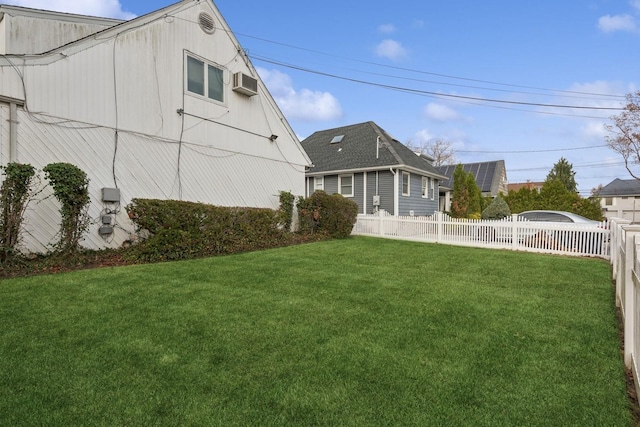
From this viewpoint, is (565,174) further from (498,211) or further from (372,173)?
(372,173)

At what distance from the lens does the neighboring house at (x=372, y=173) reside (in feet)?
55.0

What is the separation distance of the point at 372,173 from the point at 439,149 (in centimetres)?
3030

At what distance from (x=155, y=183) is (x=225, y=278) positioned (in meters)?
4.53

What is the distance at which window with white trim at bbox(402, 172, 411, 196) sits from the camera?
678 inches

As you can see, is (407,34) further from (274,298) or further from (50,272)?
(50,272)

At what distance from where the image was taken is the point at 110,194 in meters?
7.86

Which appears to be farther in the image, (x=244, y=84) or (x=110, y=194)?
(x=244, y=84)

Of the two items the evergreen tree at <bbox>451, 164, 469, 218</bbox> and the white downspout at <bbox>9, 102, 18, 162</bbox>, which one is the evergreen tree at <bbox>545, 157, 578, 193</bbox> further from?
the white downspout at <bbox>9, 102, 18, 162</bbox>

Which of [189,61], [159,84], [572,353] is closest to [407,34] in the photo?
[189,61]

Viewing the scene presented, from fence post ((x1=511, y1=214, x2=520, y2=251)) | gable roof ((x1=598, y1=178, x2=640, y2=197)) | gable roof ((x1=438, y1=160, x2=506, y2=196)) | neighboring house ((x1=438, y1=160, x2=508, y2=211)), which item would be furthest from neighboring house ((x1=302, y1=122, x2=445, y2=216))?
gable roof ((x1=598, y1=178, x2=640, y2=197))

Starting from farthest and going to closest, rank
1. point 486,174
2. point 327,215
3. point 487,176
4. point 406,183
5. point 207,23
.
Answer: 1. point 486,174
2. point 487,176
3. point 406,183
4. point 327,215
5. point 207,23

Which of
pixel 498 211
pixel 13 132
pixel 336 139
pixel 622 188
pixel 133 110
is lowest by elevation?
pixel 498 211

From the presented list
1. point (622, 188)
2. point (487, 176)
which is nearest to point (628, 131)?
point (487, 176)

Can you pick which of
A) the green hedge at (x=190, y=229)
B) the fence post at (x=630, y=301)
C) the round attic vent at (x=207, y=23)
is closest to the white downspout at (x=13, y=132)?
the green hedge at (x=190, y=229)
